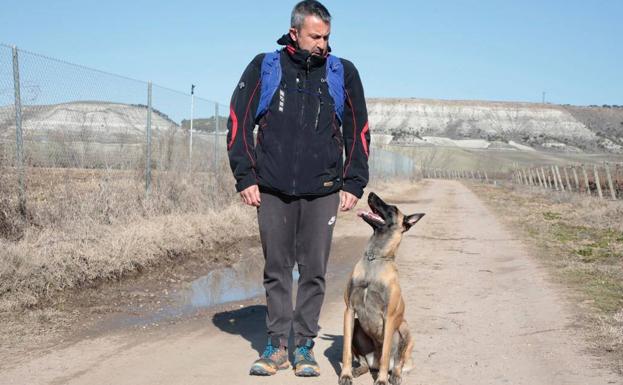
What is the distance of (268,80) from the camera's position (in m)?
4.48

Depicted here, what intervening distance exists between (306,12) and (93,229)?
4.89 meters

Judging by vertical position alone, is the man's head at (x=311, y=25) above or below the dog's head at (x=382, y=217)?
above

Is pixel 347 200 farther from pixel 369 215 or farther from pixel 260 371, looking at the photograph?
pixel 260 371

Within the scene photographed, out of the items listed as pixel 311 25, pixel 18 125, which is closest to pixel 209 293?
pixel 18 125

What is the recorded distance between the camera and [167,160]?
11.4m

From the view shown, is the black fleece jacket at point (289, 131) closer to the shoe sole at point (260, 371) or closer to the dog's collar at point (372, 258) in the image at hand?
the dog's collar at point (372, 258)

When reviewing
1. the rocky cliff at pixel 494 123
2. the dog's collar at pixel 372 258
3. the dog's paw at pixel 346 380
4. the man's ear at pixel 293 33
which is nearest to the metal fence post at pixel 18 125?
the man's ear at pixel 293 33

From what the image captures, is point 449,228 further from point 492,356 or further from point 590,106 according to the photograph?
Answer: point 590,106

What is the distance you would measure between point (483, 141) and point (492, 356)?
12675cm

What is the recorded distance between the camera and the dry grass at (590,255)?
592 cm

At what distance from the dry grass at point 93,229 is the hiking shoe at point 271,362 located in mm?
2580

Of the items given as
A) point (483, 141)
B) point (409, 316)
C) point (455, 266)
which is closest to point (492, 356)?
point (409, 316)

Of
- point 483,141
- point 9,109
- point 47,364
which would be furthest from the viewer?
point 483,141

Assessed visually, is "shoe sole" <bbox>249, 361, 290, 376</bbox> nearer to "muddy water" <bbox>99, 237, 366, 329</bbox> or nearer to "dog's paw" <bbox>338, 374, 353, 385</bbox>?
"dog's paw" <bbox>338, 374, 353, 385</bbox>
